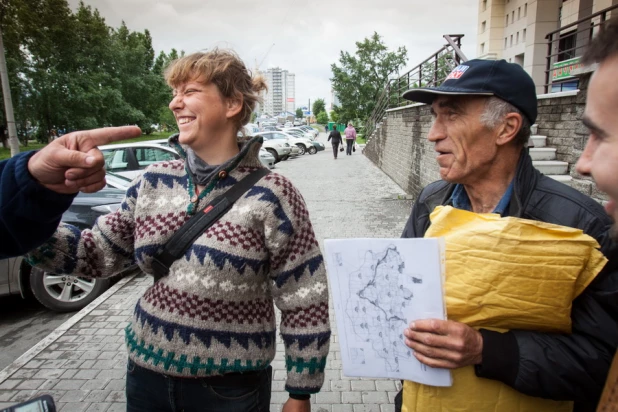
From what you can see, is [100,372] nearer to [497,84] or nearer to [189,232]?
[189,232]

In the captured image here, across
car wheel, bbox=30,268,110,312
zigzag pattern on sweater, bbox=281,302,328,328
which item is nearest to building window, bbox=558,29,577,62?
zigzag pattern on sweater, bbox=281,302,328,328

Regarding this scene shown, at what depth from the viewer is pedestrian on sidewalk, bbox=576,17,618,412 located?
0.87 meters

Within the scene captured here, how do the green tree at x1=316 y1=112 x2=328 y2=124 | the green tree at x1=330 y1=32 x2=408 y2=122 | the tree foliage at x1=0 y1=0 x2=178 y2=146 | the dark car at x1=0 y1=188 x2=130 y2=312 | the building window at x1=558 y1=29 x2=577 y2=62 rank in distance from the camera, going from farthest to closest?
the green tree at x1=316 y1=112 x2=328 y2=124, the green tree at x1=330 y1=32 x2=408 y2=122, the tree foliage at x1=0 y1=0 x2=178 y2=146, the building window at x1=558 y1=29 x2=577 y2=62, the dark car at x1=0 y1=188 x2=130 y2=312

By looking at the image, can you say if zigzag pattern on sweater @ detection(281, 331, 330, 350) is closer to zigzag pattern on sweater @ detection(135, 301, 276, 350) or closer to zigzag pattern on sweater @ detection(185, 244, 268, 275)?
zigzag pattern on sweater @ detection(135, 301, 276, 350)

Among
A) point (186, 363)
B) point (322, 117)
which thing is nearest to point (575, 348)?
point (186, 363)

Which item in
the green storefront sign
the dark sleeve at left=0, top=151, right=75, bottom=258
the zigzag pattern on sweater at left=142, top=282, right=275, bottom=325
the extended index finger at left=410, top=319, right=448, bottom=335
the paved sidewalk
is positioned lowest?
the paved sidewalk

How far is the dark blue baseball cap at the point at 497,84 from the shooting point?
1544 mm

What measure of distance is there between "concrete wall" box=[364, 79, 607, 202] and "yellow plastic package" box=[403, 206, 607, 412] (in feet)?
5.08

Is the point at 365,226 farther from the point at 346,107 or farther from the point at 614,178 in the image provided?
the point at 346,107

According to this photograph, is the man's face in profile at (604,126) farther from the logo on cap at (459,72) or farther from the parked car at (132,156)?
the parked car at (132,156)

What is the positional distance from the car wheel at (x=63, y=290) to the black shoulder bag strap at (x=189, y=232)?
12.0 feet

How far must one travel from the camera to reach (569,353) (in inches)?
50.1

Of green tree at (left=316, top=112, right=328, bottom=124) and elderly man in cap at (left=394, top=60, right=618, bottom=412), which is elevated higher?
green tree at (left=316, top=112, right=328, bottom=124)

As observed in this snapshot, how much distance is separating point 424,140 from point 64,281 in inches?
302
